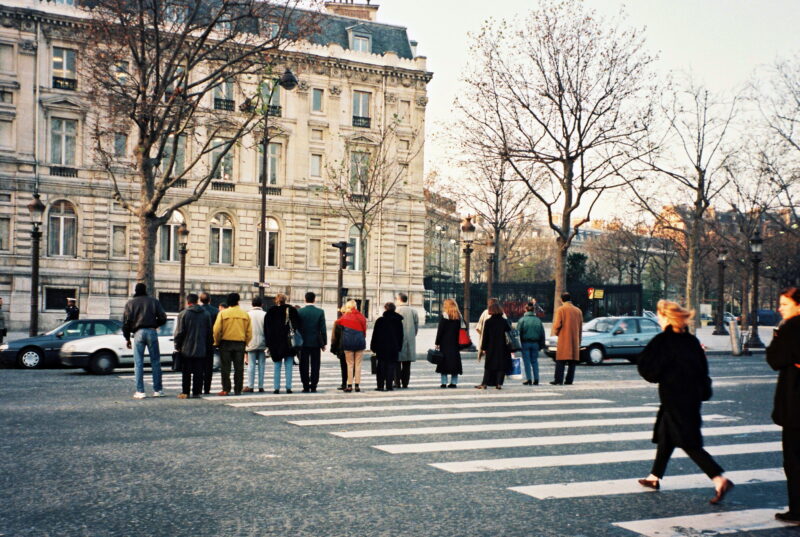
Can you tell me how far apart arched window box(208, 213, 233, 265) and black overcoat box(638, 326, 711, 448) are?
4051 centimetres

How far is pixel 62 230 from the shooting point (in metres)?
42.2

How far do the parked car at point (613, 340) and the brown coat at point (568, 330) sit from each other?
8514mm

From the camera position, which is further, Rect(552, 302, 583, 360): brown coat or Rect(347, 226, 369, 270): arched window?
Rect(347, 226, 369, 270): arched window

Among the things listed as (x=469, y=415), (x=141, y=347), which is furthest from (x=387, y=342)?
(x=141, y=347)

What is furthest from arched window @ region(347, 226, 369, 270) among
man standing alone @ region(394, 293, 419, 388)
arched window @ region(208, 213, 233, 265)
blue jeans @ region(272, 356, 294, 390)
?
blue jeans @ region(272, 356, 294, 390)

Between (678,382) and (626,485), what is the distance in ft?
3.83

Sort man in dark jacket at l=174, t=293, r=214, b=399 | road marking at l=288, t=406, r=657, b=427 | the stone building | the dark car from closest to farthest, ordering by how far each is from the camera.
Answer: road marking at l=288, t=406, r=657, b=427, man in dark jacket at l=174, t=293, r=214, b=399, the dark car, the stone building

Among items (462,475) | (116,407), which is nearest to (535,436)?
(462,475)

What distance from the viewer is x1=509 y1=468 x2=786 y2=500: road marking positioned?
7.24 m

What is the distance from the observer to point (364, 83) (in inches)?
1962

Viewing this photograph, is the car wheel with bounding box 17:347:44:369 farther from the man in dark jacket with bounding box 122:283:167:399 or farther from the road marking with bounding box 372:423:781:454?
the road marking with bounding box 372:423:781:454

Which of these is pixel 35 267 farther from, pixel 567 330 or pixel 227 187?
pixel 227 187

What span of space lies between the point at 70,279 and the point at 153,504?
3828cm

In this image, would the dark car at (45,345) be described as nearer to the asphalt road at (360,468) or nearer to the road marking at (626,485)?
the asphalt road at (360,468)
